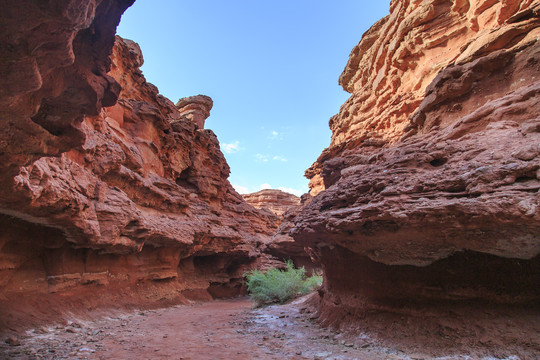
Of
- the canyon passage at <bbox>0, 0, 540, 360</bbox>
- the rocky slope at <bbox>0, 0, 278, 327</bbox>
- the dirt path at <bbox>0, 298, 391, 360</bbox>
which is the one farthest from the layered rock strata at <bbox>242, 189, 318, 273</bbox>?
the canyon passage at <bbox>0, 0, 540, 360</bbox>

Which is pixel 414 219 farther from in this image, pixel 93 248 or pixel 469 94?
pixel 93 248

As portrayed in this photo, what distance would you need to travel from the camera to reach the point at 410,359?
12.8ft

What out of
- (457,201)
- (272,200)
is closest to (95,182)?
(457,201)

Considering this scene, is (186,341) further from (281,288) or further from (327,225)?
(281,288)

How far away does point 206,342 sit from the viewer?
5418mm

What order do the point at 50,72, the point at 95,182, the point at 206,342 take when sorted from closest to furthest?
the point at 50,72 → the point at 206,342 → the point at 95,182

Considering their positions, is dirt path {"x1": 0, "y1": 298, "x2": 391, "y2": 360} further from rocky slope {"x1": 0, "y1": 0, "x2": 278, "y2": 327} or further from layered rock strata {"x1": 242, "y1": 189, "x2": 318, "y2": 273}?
layered rock strata {"x1": 242, "y1": 189, "x2": 318, "y2": 273}

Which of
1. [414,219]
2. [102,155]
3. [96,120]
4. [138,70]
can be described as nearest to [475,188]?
[414,219]

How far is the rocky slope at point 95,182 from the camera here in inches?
89.4

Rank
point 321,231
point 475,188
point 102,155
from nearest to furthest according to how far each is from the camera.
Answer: point 475,188
point 321,231
point 102,155

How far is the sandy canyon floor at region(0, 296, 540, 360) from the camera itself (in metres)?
4.20

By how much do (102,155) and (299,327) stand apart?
8.06 m

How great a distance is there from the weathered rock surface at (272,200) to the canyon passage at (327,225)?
30659 millimetres

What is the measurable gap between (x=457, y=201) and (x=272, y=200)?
127 feet
